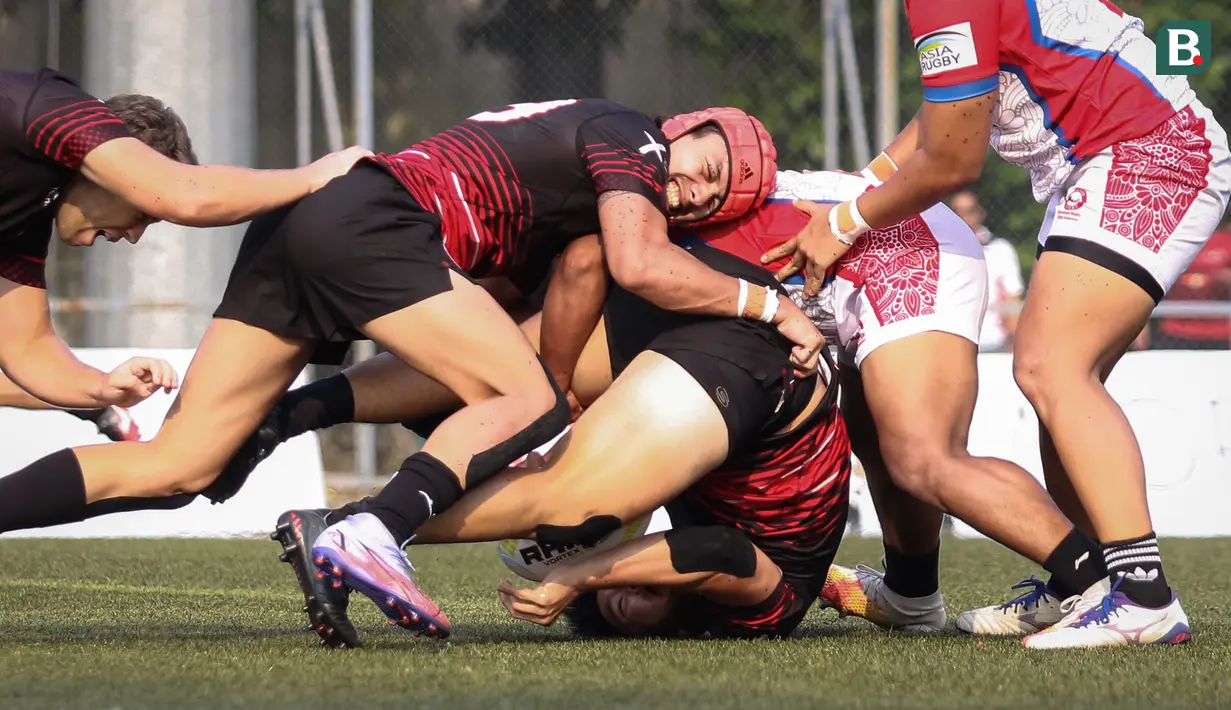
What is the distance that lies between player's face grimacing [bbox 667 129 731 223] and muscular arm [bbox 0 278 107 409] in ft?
4.87

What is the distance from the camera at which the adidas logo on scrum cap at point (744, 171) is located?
4.24m

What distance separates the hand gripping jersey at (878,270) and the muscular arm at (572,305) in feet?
1.14

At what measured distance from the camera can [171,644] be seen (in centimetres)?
378

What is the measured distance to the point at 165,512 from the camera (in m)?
7.80

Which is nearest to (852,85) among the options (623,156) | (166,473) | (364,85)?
(364,85)

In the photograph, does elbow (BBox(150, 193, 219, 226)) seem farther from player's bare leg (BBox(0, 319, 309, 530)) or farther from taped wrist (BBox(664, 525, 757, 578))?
taped wrist (BBox(664, 525, 757, 578))

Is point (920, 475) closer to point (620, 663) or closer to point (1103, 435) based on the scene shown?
point (1103, 435)

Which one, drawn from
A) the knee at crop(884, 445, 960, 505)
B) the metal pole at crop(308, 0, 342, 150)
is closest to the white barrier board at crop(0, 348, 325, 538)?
the metal pole at crop(308, 0, 342, 150)

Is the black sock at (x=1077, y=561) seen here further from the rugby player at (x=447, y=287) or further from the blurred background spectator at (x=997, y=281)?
the blurred background spectator at (x=997, y=281)

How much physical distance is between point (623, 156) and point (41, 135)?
1.29m

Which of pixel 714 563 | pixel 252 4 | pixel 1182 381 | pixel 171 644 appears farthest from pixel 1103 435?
pixel 252 4

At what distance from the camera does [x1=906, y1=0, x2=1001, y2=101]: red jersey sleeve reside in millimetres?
3920

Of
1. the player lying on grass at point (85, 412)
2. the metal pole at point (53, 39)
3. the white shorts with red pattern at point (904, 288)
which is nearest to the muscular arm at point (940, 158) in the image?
the white shorts with red pattern at point (904, 288)

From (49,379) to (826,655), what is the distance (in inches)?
79.5
